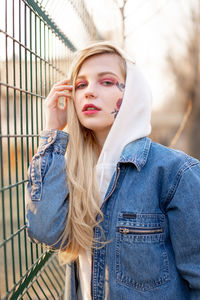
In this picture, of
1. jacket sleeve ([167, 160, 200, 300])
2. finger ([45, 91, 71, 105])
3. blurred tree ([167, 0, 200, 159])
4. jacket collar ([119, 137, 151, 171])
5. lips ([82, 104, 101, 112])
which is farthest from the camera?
blurred tree ([167, 0, 200, 159])

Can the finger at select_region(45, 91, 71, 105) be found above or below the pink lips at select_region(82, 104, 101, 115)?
above

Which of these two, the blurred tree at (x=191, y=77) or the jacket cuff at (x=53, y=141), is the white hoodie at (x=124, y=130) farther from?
the blurred tree at (x=191, y=77)

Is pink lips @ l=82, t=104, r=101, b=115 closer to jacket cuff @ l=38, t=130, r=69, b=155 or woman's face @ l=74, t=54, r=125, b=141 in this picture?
woman's face @ l=74, t=54, r=125, b=141

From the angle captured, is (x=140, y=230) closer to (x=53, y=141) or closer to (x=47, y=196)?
(x=47, y=196)

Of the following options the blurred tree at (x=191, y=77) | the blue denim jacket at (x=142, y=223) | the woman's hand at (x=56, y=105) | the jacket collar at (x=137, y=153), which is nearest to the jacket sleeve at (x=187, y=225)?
the blue denim jacket at (x=142, y=223)

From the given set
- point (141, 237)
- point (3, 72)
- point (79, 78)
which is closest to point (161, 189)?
point (141, 237)

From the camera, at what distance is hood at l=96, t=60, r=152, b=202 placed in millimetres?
1680

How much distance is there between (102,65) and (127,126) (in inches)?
14.8

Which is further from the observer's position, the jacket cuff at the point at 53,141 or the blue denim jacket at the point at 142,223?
the jacket cuff at the point at 53,141

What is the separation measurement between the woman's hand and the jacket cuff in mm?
73

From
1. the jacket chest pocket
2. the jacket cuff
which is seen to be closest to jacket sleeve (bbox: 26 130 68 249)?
the jacket cuff

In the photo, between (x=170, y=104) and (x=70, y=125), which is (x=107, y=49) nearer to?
(x=70, y=125)

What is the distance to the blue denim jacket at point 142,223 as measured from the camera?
1450mm

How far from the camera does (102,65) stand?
5.60 ft
